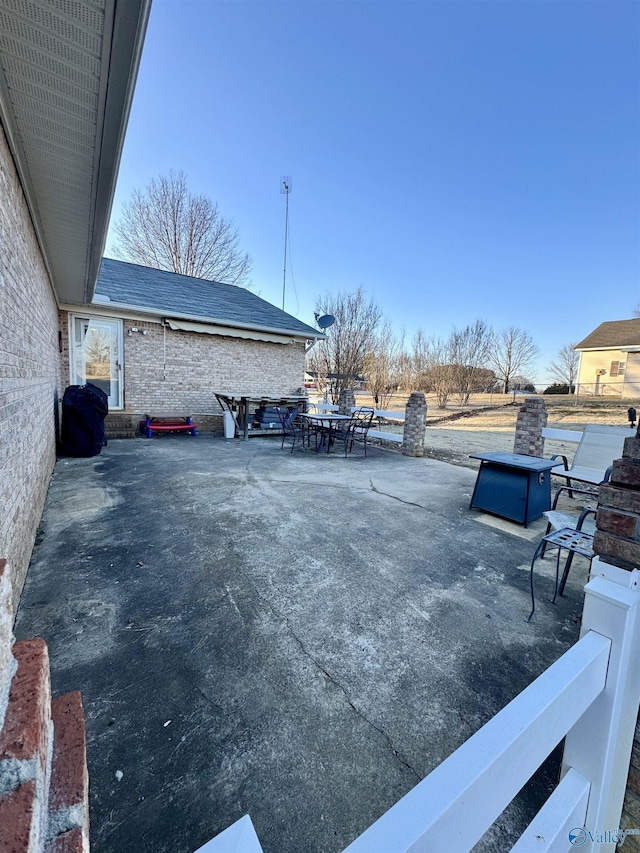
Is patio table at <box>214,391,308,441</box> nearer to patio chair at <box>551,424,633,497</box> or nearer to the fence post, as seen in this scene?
patio chair at <box>551,424,633,497</box>

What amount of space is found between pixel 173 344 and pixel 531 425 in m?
8.62

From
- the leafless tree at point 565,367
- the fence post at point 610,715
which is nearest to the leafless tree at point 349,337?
the fence post at point 610,715

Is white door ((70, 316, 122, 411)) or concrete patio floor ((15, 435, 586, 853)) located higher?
white door ((70, 316, 122, 411))

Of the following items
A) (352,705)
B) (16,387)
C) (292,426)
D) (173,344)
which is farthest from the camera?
(173,344)

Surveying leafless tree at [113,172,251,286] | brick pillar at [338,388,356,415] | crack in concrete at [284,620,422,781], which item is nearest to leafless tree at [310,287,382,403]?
brick pillar at [338,388,356,415]

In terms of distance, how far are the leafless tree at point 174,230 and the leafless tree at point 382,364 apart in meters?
9.74

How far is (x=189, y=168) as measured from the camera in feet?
56.6

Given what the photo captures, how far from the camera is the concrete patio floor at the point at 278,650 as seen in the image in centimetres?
131

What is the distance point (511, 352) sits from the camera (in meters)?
22.8

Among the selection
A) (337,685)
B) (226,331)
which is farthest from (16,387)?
(226,331)

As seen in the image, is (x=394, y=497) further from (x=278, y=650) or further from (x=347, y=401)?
(x=347, y=401)

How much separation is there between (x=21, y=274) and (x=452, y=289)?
2279cm

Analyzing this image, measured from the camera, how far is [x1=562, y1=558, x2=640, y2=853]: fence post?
1.15 meters

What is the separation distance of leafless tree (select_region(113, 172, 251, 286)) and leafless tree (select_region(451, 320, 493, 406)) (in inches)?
528
